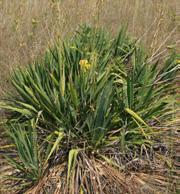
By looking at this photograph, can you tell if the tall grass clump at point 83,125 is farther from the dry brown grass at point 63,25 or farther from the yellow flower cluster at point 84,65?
the dry brown grass at point 63,25

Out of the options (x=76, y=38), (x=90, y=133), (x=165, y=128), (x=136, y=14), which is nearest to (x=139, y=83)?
(x=165, y=128)

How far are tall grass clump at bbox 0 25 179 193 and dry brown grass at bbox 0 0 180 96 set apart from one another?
71cm

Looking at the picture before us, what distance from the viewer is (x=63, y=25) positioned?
13.8 ft

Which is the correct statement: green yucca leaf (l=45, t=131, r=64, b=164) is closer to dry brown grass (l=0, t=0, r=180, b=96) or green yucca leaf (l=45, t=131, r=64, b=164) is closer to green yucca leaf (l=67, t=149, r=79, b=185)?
green yucca leaf (l=67, t=149, r=79, b=185)

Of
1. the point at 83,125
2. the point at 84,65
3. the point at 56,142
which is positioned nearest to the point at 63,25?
the point at 84,65

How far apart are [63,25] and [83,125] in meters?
1.53

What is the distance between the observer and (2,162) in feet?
10.5

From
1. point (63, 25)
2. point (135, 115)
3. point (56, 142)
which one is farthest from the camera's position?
point (63, 25)

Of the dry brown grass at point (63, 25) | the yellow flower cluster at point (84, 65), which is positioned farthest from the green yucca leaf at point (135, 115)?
the dry brown grass at point (63, 25)

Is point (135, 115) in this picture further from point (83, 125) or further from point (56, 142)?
point (56, 142)

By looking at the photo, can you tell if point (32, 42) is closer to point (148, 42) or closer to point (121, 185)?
point (148, 42)

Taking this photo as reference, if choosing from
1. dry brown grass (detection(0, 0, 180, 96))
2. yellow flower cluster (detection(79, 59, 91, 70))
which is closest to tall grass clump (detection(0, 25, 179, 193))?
yellow flower cluster (detection(79, 59, 91, 70))

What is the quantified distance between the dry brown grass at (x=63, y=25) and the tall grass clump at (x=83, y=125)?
0.71 meters

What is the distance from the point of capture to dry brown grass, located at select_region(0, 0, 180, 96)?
4293 millimetres
